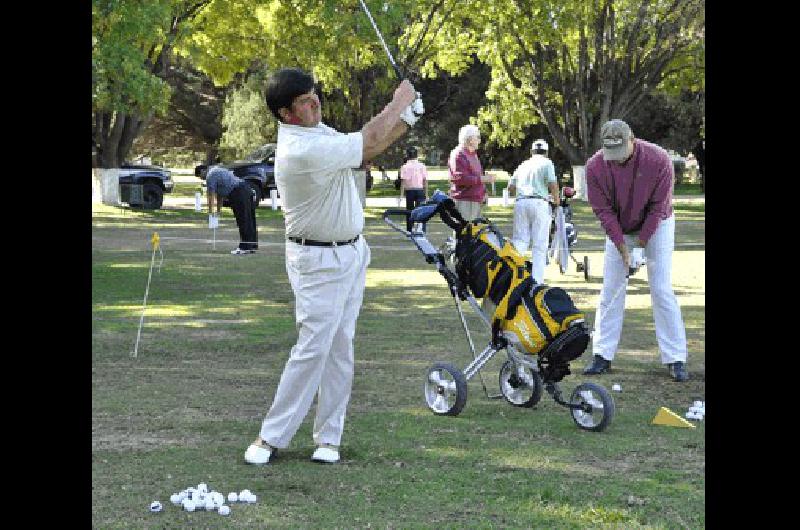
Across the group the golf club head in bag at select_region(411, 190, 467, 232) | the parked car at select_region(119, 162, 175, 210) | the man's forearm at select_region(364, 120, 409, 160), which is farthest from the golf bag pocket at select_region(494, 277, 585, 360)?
the parked car at select_region(119, 162, 175, 210)

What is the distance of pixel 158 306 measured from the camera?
16.0 metres

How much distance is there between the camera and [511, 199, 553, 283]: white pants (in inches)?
677

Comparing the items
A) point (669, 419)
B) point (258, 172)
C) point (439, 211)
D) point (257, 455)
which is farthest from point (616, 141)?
point (258, 172)

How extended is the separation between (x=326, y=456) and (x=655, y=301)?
4.14m

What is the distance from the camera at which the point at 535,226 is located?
17.3 metres

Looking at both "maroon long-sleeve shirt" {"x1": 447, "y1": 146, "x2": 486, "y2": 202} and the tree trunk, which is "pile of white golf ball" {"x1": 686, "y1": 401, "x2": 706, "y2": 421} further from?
the tree trunk

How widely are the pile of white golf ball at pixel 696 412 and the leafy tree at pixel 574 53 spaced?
114 feet

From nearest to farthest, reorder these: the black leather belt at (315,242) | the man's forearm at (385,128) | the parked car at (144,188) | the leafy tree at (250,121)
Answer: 1. the man's forearm at (385,128)
2. the black leather belt at (315,242)
3. the parked car at (144,188)
4. the leafy tree at (250,121)

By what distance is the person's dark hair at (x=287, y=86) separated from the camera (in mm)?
7535

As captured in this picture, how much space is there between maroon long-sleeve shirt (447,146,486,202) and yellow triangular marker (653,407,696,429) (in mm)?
8710

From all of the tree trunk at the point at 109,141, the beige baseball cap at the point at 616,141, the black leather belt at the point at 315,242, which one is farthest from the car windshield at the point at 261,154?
the black leather belt at the point at 315,242

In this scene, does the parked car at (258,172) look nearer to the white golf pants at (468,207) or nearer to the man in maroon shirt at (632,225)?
the white golf pants at (468,207)

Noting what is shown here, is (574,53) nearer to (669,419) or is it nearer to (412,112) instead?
(669,419)
